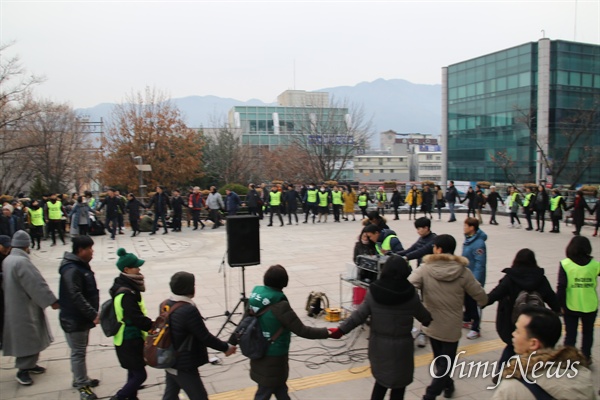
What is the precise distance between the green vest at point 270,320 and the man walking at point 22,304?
110 inches

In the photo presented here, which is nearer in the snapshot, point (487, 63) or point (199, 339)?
point (199, 339)

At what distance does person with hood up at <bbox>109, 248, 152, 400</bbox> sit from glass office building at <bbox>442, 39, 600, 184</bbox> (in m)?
41.4

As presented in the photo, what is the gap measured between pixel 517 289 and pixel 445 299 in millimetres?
Result: 745

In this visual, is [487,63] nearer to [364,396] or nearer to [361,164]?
[361,164]

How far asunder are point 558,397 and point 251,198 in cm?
1728

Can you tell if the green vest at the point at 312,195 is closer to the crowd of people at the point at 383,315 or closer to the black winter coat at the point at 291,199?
the black winter coat at the point at 291,199

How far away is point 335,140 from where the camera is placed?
120 feet

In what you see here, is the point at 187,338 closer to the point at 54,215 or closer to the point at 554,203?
the point at 54,215

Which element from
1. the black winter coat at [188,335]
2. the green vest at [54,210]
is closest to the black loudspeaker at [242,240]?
the black winter coat at [188,335]

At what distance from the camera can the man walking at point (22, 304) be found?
16.9 feet

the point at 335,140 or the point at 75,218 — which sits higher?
the point at 335,140

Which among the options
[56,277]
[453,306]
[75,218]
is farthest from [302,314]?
[75,218]

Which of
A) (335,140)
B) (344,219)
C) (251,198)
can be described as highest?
(335,140)

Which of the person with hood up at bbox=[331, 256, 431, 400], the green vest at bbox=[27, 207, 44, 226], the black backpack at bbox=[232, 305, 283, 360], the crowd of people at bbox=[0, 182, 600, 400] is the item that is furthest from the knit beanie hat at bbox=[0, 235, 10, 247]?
the green vest at bbox=[27, 207, 44, 226]
